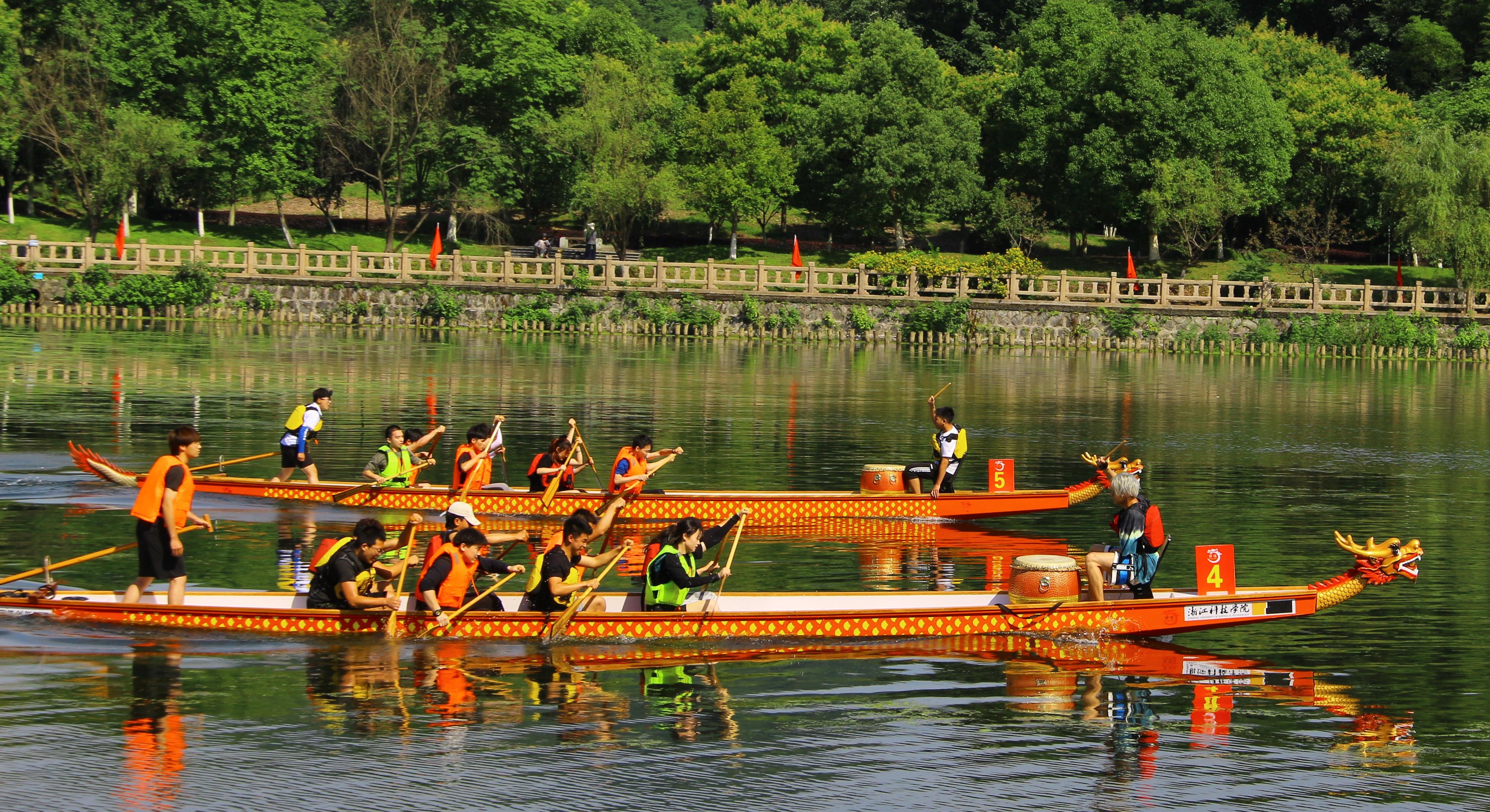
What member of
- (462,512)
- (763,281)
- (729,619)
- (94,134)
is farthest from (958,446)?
(94,134)

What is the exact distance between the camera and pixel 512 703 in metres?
13.1

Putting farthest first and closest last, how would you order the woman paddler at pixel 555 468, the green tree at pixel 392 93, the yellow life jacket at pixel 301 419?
the green tree at pixel 392 93 → the yellow life jacket at pixel 301 419 → the woman paddler at pixel 555 468

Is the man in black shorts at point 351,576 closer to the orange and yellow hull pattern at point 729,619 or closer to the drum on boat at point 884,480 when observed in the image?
the orange and yellow hull pattern at point 729,619

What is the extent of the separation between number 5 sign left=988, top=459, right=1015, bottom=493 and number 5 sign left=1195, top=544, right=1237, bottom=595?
791cm

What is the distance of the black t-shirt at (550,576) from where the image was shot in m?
14.8

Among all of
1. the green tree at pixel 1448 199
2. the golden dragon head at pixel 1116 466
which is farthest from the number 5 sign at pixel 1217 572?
the green tree at pixel 1448 199

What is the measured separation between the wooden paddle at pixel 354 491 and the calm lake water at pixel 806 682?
0.78 feet

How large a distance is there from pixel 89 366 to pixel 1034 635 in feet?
110

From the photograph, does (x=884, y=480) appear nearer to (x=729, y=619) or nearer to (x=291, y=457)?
(x=729, y=619)

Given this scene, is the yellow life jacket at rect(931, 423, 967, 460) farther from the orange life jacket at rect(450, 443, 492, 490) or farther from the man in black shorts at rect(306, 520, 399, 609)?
the man in black shorts at rect(306, 520, 399, 609)

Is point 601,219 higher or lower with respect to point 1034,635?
higher

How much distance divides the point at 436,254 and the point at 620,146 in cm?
1331

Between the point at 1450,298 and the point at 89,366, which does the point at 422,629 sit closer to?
the point at 89,366

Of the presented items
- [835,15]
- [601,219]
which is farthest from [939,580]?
[835,15]
